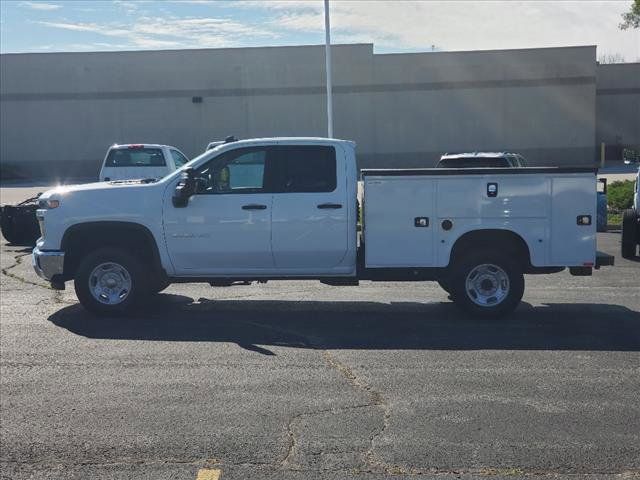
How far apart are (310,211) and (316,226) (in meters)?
0.18

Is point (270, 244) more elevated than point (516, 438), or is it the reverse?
Result: point (270, 244)

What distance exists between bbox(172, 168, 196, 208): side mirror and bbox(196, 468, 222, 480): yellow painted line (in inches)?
179

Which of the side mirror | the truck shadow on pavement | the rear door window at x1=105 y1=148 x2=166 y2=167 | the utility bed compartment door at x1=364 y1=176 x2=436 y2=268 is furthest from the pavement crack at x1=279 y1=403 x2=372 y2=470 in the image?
the rear door window at x1=105 y1=148 x2=166 y2=167

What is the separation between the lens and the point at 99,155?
44.8 meters

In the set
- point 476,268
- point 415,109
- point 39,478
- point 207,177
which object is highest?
point 415,109

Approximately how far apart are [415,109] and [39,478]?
40.2 metres

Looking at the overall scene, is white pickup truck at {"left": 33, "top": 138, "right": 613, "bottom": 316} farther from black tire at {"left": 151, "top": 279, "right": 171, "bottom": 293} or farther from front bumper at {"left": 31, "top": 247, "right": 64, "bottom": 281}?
black tire at {"left": 151, "top": 279, "right": 171, "bottom": 293}

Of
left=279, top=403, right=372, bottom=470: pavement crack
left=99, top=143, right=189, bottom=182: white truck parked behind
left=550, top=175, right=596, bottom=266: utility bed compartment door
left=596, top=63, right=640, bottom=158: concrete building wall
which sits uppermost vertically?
left=596, top=63, right=640, bottom=158: concrete building wall

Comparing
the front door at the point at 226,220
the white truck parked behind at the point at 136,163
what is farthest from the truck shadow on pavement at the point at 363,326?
the white truck parked behind at the point at 136,163

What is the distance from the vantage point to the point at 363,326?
8852 millimetres

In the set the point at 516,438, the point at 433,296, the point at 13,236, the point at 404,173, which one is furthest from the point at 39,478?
the point at 13,236

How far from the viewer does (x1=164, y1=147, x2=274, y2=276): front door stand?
29.8ft

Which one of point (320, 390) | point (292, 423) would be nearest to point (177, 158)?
point (320, 390)

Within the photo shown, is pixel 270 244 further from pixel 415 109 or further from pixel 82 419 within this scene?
pixel 415 109
